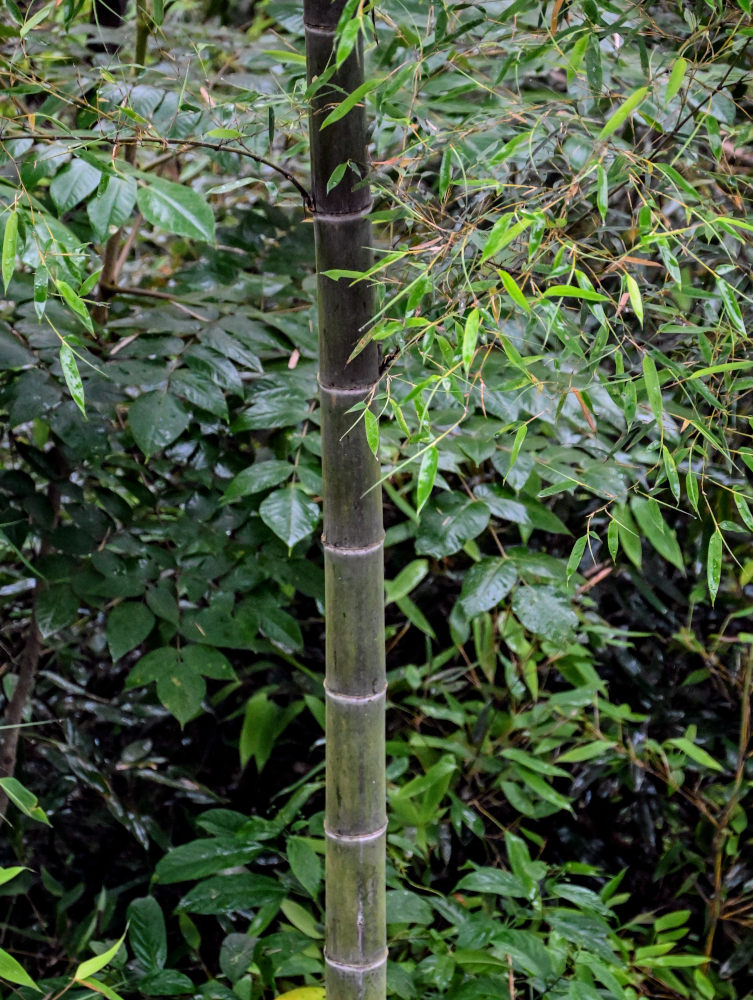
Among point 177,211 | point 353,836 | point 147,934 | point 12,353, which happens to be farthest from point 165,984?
point 177,211

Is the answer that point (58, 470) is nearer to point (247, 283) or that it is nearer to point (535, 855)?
point (247, 283)

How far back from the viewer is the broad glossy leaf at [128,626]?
1.01m

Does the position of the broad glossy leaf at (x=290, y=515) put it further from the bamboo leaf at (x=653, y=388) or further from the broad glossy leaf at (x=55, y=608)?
the bamboo leaf at (x=653, y=388)

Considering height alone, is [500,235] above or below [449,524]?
above

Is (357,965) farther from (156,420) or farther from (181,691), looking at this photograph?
(156,420)

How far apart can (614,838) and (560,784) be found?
4.6 inches

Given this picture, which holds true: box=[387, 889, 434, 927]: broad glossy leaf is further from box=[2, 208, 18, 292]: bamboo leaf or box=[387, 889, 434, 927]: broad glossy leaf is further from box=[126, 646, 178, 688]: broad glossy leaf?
box=[2, 208, 18, 292]: bamboo leaf

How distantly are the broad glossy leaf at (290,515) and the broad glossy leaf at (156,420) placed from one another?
118mm

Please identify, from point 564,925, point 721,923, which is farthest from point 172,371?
point 721,923

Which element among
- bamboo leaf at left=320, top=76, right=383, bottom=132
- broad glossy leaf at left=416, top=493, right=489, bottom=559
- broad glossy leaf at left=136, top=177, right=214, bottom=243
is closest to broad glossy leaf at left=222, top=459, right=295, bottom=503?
broad glossy leaf at left=416, top=493, right=489, bottom=559

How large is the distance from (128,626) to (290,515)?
0.74 feet

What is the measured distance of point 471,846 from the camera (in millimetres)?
1430

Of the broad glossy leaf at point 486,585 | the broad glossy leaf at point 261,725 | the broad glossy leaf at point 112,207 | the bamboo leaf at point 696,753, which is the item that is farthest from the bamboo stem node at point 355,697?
the bamboo leaf at point 696,753

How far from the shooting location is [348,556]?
2.43 feet
